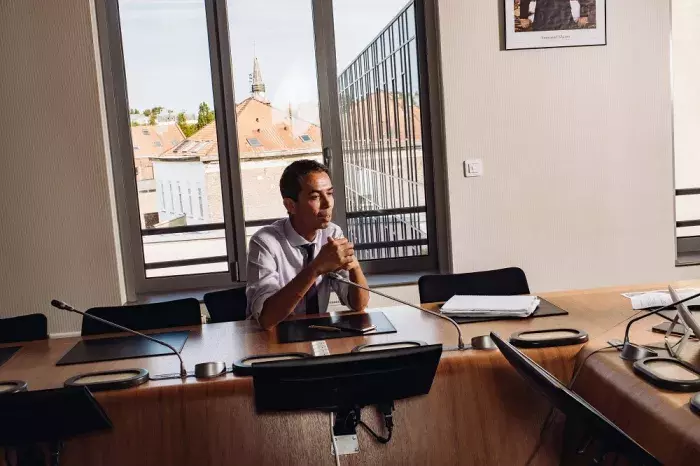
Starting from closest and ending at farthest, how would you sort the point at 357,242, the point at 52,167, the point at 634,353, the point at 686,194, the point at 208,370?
the point at 634,353, the point at 208,370, the point at 52,167, the point at 357,242, the point at 686,194

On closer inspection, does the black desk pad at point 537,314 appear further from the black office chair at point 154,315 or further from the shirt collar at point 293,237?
the black office chair at point 154,315

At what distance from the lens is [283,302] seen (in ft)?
7.63

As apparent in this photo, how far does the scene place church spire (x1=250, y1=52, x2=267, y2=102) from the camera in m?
A: 3.71

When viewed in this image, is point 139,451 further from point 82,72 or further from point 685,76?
point 685,76

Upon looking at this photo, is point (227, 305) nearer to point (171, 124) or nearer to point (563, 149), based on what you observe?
point (171, 124)

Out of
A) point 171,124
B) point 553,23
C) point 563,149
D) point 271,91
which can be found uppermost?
point 553,23

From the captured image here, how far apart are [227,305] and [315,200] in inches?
21.5

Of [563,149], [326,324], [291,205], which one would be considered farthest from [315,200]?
[563,149]

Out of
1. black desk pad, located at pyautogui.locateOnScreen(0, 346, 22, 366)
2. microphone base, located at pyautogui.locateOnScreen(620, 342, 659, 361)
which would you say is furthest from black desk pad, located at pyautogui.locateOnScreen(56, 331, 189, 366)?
microphone base, located at pyautogui.locateOnScreen(620, 342, 659, 361)

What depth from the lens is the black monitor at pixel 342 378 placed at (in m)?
1.64

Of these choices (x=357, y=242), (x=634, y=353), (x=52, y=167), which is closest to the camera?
(x=634, y=353)

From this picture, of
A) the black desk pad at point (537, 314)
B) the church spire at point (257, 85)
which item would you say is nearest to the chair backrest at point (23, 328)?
the black desk pad at point (537, 314)

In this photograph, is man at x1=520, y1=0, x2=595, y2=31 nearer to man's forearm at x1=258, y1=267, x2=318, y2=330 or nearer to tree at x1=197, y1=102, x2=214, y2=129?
tree at x1=197, y1=102, x2=214, y2=129

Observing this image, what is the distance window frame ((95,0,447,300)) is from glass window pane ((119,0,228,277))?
40mm
